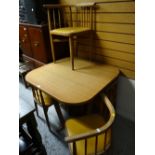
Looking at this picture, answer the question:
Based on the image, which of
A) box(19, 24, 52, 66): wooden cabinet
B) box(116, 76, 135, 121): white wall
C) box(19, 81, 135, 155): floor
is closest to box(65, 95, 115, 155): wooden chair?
box(19, 81, 135, 155): floor

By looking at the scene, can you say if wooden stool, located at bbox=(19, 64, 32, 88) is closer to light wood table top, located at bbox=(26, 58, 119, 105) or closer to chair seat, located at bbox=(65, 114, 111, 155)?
light wood table top, located at bbox=(26, 58, 119, 105)

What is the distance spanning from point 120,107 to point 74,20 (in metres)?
1.18

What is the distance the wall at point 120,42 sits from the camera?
164 cm

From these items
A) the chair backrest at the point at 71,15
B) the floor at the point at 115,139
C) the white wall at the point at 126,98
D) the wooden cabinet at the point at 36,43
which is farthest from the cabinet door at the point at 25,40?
the white wall at the point at 126,98

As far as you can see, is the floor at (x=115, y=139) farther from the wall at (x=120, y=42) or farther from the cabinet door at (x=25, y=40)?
the cabinet door at (x=25, y=40)

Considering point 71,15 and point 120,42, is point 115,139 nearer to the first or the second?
point 120,42

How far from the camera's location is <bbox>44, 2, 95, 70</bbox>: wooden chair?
1842 mm

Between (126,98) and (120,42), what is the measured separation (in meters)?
0.61

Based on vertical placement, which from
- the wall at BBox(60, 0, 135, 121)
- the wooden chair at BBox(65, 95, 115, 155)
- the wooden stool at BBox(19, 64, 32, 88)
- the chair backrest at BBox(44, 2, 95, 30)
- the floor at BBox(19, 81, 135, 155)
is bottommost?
the floor at BBox(19, 81, 135, 155)

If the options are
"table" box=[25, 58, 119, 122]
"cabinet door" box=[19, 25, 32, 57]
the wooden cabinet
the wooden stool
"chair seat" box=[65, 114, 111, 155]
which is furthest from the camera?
the wooden stool

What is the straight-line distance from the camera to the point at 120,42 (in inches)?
69.4
